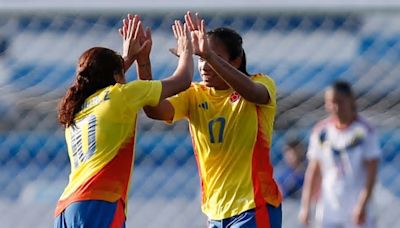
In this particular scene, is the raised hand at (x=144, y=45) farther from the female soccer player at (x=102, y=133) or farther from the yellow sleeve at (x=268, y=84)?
the yellow sleeve at (x=268, y=84)

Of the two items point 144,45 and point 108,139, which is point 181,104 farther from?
point 108,139

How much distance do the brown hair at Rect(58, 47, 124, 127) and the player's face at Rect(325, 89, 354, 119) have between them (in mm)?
2910

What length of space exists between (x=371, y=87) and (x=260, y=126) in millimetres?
2661

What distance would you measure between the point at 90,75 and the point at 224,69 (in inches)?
24.7

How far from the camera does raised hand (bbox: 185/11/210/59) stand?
583 centimetres

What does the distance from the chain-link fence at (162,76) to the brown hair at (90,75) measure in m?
2.64

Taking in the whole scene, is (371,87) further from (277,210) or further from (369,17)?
(277,210)

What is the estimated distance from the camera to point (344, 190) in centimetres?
888

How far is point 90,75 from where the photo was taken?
571 cm

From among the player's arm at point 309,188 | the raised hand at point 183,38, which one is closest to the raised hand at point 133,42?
the raised hand at point 183,38

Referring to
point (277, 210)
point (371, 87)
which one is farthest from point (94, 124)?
point (371, 87)

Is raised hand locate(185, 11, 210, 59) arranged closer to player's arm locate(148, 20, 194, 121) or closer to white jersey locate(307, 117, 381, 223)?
player's arm locate(148, 20, 194, 121)

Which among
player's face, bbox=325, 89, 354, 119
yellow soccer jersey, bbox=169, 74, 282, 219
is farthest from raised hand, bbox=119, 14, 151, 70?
player's face, bbox=325, 89, 354, 119

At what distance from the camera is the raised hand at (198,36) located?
5828 mm
